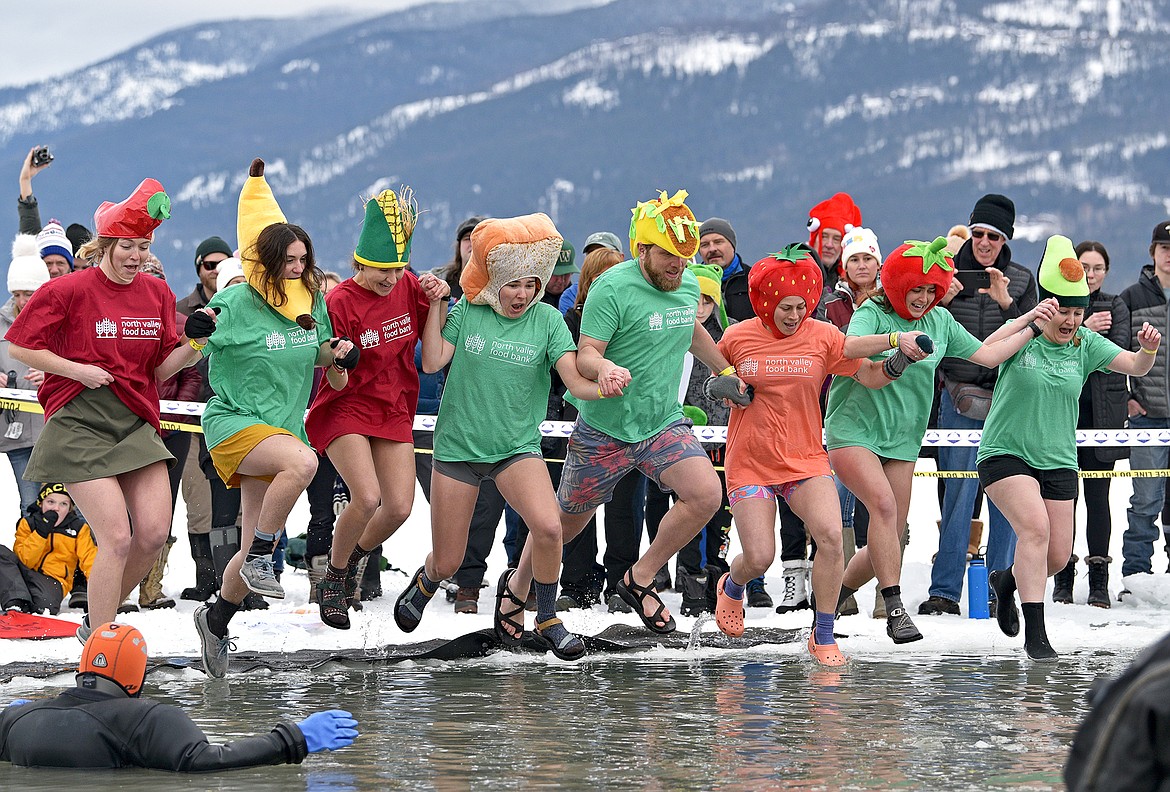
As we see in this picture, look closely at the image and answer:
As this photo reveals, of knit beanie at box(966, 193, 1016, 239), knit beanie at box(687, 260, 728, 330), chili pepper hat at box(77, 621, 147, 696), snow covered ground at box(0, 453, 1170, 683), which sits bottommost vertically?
snow covered ground at box(0, 453, 1170, 683)

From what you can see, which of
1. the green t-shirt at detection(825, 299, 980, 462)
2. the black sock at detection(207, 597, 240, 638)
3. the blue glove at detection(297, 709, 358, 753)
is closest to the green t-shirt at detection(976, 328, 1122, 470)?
the green t-shirt at detection(825, 299, 980, 462)

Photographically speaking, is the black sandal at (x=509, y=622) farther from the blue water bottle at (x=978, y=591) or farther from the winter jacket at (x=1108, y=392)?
the winter jacket at (x=1108, y=392)

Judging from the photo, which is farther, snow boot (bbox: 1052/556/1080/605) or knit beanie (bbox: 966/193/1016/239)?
snow boot (bbox: 1052/556/1080/605)

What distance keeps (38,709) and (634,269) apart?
4.15m

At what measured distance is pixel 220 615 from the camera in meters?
8.63

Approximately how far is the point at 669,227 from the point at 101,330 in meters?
2.91

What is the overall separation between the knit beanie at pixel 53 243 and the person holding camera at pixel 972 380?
5.89 metres

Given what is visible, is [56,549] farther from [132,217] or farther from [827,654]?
[827,654]

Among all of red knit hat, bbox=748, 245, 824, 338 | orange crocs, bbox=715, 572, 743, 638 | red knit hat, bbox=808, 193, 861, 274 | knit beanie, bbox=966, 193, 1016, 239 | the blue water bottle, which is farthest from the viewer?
red knit hat, bbox=808, 193, 861, 274

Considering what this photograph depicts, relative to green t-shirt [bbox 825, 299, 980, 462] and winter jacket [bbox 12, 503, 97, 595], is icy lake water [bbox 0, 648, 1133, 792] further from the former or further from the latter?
winter jacket [bbox 12, 503, 97, 595]

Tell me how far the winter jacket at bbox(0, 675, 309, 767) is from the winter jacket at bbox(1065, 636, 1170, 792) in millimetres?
3506

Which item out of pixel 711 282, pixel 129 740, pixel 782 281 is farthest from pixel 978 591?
pixel 129 740

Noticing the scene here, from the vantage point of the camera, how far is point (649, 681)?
8625 millimetres

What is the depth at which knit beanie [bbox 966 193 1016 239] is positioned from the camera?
1130cm
